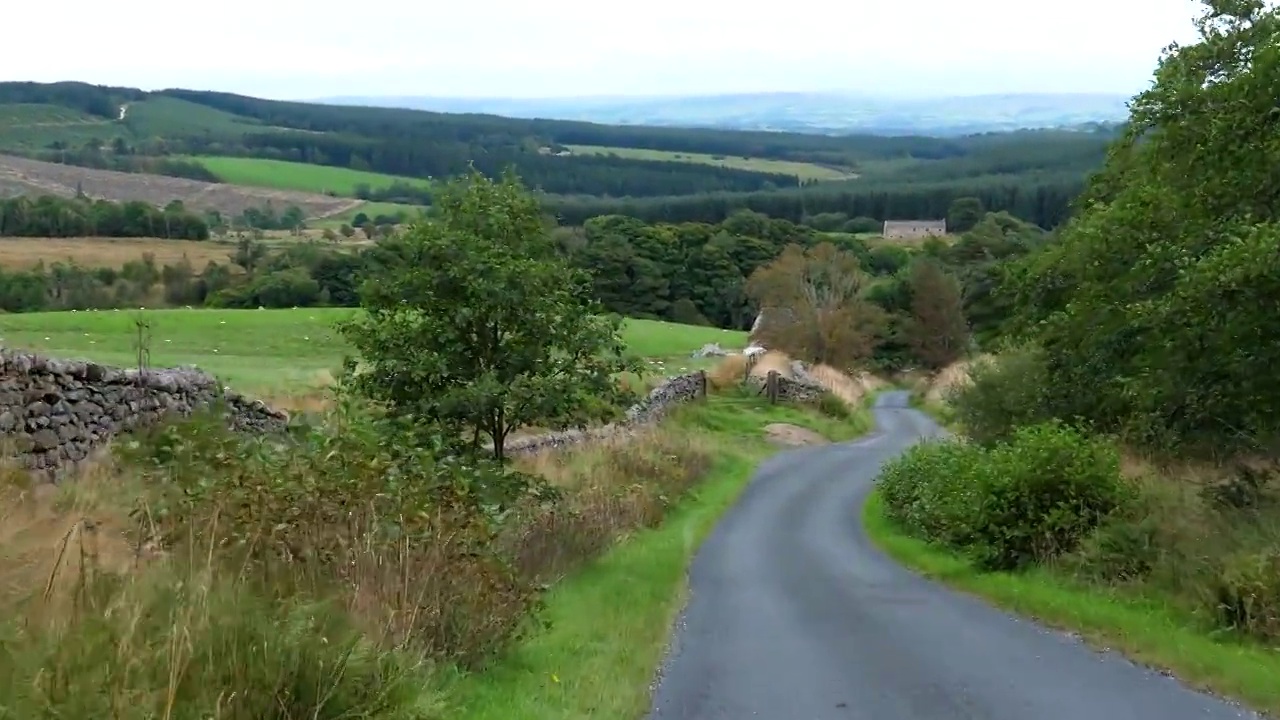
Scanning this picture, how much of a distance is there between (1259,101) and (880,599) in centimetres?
787

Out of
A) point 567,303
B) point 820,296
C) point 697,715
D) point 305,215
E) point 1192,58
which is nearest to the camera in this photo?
point 697,715

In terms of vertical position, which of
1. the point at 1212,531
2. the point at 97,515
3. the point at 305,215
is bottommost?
the point at 305,215

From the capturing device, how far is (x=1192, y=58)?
20859mm

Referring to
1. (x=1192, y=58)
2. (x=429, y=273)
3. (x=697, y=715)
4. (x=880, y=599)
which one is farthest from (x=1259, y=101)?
(x=697, y=715)

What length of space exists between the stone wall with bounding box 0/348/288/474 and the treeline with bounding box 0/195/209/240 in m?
84.5

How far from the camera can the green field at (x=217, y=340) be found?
32.6 metres

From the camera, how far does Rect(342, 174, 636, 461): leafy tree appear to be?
A: 1561 cm

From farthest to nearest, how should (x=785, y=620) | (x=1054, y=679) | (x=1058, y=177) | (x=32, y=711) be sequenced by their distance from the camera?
(x=1058, y=177), (x=785, y=620), (x=1054, y=679), (x=32, y=711)

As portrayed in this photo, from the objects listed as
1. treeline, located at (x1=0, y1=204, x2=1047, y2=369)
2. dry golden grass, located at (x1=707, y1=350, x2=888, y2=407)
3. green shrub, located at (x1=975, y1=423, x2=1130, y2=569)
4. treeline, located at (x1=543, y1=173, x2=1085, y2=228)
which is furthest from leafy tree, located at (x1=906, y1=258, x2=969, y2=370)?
green shrub, located at (x1=975, y1=423, x2=1130, y2=569)

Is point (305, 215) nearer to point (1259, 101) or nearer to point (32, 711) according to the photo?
point (1259, 101)

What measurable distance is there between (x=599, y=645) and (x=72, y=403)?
7.09 m

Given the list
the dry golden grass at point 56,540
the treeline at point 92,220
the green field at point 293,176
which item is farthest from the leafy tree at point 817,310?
the green field at point 293,176

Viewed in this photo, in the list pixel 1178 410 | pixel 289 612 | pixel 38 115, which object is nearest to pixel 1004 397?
pixel 1178 410

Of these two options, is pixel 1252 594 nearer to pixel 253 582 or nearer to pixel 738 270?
pixel 253 582
